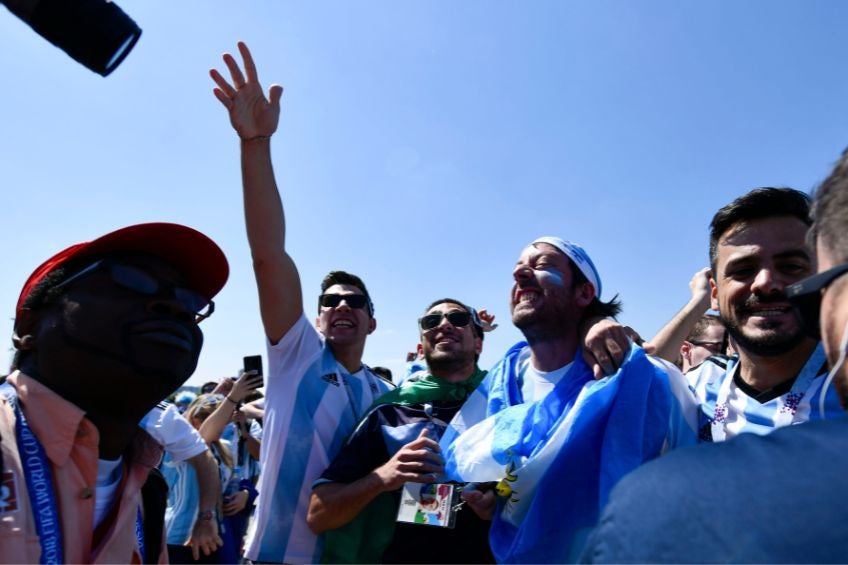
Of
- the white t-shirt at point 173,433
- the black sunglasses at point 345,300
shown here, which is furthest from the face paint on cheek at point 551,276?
the white t-shirt at point 173,433

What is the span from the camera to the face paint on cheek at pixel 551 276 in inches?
105

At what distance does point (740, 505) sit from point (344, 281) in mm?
3291

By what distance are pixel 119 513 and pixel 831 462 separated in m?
1.85

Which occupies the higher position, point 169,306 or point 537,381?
point 169,306

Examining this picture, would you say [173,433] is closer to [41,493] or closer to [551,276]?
[41,493]

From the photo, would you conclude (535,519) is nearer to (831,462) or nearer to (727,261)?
(727,261)

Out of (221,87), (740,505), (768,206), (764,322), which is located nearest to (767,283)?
(764,322)

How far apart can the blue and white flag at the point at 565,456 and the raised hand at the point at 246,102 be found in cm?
184

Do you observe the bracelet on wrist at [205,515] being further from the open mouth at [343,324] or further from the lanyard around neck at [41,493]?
the lanyard around neck at [41,493]

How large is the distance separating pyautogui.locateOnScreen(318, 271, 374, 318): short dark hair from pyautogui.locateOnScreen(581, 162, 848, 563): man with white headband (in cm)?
310

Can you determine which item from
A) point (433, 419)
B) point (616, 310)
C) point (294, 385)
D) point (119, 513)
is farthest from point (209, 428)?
point (616, 310)

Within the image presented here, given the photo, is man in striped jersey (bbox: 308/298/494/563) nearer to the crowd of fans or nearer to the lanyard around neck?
the crowd of fans

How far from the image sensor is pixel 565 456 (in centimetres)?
205

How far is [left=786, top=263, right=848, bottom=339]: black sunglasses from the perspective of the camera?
2.70 feet
